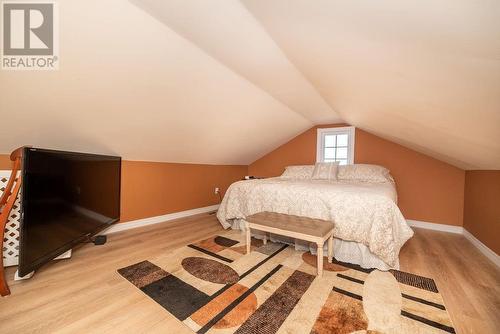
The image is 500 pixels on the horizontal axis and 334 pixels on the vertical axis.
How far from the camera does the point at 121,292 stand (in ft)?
4.73

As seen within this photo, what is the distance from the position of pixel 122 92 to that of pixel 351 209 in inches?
93.9

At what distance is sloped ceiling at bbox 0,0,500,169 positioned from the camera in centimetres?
85

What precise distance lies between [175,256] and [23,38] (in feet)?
6.57

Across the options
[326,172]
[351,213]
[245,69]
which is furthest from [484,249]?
[245,69]

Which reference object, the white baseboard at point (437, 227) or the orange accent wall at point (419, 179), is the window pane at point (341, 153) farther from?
the white baseboard at point (437, 227)

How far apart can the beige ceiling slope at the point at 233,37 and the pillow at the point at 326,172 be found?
1498mm

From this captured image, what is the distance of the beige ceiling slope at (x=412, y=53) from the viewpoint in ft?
2.34

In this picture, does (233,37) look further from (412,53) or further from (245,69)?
(412,53)

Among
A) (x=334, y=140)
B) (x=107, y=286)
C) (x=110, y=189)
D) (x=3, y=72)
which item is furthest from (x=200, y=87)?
(x=334, y=140)

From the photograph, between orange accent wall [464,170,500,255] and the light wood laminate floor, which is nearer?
the light wood laminate floor

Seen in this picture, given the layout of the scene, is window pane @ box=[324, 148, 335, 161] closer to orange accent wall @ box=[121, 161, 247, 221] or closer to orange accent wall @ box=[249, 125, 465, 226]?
orange accent wall @ box=[249, 125, 465, 226]

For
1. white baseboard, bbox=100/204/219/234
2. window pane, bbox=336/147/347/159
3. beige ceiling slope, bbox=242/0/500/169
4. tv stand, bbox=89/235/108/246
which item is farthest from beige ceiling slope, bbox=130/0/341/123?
white baseboard, bbox=100/204/219/234

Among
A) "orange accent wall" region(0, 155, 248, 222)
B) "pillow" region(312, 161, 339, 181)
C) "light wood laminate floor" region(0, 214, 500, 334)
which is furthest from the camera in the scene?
"pillow" region(312, 161, 339, 181)

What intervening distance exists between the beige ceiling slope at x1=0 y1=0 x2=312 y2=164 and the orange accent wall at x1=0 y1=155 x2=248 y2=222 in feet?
0.88
